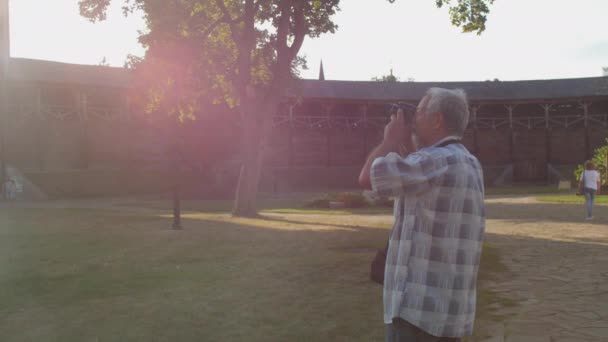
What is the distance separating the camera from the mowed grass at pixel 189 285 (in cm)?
591

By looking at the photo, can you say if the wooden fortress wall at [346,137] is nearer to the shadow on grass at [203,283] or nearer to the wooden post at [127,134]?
the wooden post at [127,134]

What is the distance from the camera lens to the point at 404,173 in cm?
269

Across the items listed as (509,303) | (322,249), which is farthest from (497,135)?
(509,303)

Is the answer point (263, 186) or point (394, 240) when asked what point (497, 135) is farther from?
point (394, 240)

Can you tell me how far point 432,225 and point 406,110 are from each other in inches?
20.7

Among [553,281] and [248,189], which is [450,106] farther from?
[248,189]

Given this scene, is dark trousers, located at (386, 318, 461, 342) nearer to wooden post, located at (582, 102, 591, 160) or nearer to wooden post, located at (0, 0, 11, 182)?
wooden post, located at (0, 0, 11, 182)

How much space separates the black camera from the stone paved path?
322 cm

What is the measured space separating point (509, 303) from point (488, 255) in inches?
153

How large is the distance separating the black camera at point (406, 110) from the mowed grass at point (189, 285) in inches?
121

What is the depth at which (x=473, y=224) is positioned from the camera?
9.29 feet

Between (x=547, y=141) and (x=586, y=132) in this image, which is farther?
(x=547, y=141)

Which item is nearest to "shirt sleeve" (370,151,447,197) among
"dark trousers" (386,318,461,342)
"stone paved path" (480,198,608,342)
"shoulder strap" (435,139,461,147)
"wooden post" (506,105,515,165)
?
"shoulder strap" (435,139,461,147)

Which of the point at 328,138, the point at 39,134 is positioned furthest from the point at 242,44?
the point at 328,138
